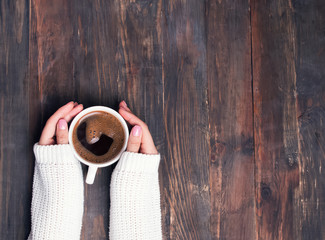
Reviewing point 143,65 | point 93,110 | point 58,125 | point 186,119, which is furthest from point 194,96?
point 58,125

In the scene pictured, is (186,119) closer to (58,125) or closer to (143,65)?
(143,65)

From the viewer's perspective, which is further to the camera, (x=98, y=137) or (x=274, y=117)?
(x=274, y=117)

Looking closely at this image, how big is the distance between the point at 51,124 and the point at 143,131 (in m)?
0.28

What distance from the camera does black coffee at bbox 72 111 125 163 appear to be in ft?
2.60

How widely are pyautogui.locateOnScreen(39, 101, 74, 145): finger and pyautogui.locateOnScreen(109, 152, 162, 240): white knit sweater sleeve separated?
0.22 metres

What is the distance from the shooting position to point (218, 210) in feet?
2.95

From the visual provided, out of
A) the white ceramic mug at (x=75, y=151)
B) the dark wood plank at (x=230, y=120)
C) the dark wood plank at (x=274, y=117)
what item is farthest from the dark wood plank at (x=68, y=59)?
the dark wood plank at (x=274, y=117)

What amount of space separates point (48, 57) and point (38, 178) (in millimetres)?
390

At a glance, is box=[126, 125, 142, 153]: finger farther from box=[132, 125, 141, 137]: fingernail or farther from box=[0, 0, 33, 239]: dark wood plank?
box=[0, 0, 33, 239]: dark wood plank

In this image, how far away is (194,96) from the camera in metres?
0.91

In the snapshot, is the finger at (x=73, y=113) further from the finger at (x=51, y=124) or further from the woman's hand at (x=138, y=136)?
the woman's hand at (x=138, y=136)

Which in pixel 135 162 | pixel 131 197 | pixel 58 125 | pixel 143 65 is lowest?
pixel 131 197

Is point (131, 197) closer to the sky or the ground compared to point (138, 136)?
closer to the ground

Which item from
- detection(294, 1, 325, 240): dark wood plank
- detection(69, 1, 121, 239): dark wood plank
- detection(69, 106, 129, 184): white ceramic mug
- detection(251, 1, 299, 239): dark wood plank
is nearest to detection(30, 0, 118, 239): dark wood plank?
detection(69, 1, 121, 239): dark wood plank
